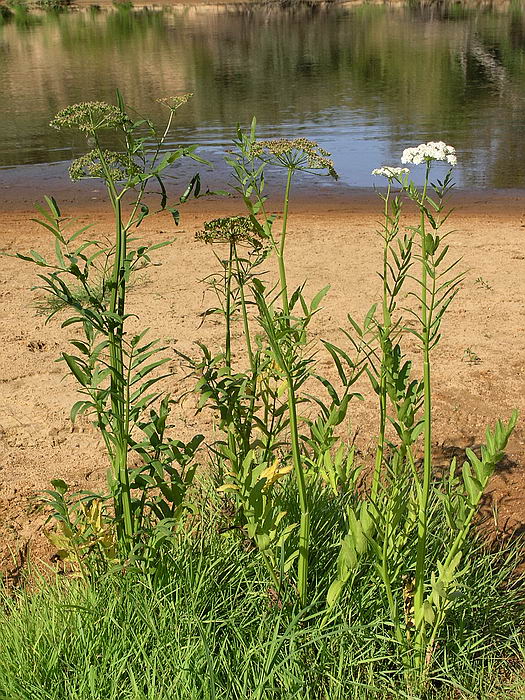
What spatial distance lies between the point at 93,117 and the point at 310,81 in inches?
879

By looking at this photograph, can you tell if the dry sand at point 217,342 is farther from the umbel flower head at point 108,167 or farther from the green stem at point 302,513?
the umbel flower head at point 108,167

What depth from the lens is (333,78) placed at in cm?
2391

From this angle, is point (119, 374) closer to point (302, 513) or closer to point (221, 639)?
point (302, 513)

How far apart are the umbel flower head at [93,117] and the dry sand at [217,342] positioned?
5.16ft

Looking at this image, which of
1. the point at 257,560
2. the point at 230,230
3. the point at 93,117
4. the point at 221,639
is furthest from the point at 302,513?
the point at 93,117

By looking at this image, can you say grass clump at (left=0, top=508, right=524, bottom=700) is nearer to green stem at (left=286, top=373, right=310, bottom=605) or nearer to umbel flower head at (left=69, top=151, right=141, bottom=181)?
green stem at (left=286, top=373, right=310, bottom=605)

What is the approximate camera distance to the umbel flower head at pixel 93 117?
216cm

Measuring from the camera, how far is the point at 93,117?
2201mm

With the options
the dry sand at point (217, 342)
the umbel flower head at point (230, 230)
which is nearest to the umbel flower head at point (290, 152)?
the umbel flower head at point (230, 230)

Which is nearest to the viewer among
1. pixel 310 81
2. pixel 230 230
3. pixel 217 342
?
pixel 230 230

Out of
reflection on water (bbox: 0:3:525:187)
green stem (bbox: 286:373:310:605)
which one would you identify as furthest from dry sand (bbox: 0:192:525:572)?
reflection on water (bbox: 0:3:525:187)

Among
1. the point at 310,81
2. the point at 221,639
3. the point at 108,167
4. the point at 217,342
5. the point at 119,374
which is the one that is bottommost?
the point at 310,81

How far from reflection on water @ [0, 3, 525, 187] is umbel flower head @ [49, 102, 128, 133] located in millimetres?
9769

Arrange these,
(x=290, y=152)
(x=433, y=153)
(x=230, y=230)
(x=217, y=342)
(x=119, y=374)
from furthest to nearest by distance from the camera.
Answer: (x=217, y=342) < (x=230, y=230) < (x=290, y=152) < (x=119, y=374) < (x=433, y=153)
